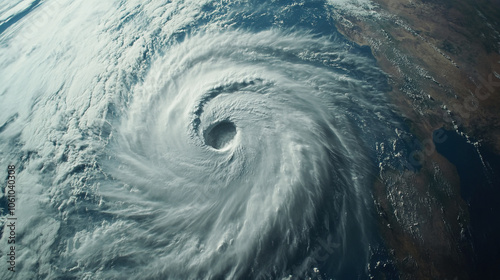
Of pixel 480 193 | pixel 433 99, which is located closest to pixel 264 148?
pixel 480 193

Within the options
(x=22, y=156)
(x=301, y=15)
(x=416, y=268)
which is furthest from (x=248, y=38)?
(x=22, y=156)

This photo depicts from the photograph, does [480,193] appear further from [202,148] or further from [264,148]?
[202,148]

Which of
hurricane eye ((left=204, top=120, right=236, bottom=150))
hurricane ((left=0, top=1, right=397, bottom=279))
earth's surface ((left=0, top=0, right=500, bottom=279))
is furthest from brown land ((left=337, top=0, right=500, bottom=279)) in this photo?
hurricane eye ((left=204, top=120, right=236, bottom=150))

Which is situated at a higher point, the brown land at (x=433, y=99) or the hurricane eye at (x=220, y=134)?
the brown land at (x=433, y=99)

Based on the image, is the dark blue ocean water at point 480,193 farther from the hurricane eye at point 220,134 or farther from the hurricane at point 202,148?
the hurricane eye at point 220,134

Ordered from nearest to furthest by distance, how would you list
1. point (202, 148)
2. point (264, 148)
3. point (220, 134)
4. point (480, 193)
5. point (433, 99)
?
point (480, 193)
point (264, 148)
point (433, 99)
point (202, 148)
point (220, 134)

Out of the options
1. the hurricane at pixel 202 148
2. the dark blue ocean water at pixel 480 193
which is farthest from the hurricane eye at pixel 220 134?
the dark blue ocean water at pixel 480 193
